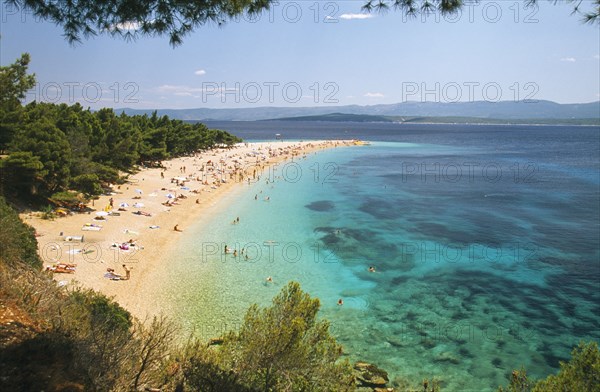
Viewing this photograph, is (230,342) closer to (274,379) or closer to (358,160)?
(274,379)

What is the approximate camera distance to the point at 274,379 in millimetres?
8219

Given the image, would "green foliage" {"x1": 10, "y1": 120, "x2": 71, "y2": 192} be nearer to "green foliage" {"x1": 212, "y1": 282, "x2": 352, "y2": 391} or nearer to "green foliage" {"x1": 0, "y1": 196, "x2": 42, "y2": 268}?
"green foliage" {"x1": 0, "y1": 196, "x2": 42, "y2": 268}

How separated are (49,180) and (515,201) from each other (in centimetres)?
4303

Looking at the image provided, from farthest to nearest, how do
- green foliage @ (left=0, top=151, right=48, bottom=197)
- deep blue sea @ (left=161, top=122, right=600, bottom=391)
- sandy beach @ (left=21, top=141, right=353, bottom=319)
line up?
green foliage @ (left=0, top=151, right=48, bottom=197), sandy beach @ (left=21, top=141, right=353, bottom=319), deep blue sea @ (left=161, top=122, right=600, bottom=391)

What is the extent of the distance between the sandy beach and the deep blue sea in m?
1.49

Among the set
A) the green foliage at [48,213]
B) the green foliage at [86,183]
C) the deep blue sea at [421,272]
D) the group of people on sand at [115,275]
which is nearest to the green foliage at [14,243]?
the group of people on sand at [115,275]

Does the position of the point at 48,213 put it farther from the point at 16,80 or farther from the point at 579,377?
the point at 579,377

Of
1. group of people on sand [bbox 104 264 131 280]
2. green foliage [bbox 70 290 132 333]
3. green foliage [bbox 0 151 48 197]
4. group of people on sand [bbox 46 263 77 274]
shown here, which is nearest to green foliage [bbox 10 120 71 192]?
green foliage [bbox 0 151 48 197]

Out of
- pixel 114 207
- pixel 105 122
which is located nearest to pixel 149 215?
pixel 114 207

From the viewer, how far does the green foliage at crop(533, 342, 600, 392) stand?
7.31 m

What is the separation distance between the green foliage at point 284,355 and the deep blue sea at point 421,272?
4.80 meters

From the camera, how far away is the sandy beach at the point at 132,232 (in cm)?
1744

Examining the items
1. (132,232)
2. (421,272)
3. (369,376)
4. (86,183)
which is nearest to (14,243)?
(369,376)

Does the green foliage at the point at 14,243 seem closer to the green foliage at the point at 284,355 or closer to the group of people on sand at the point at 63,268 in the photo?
the group of people on sand at the point at 63,268
